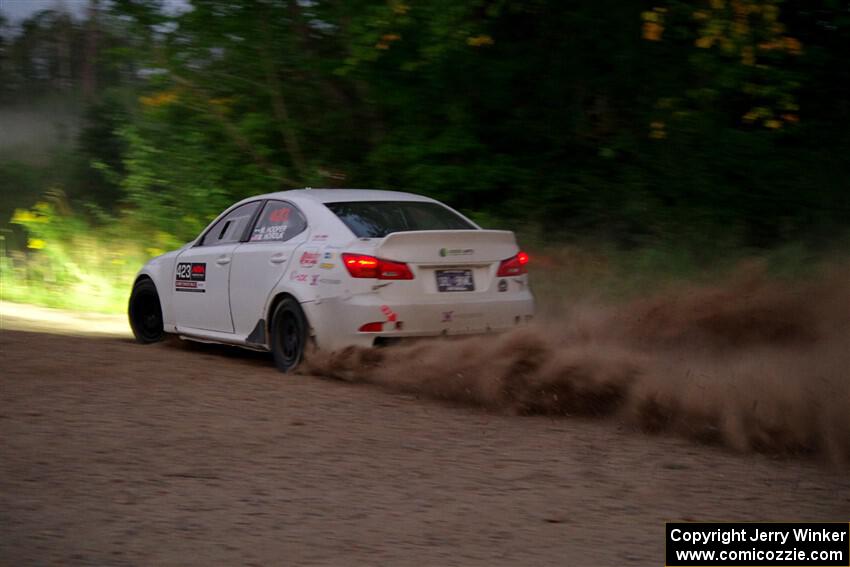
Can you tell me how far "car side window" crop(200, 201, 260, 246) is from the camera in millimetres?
10273

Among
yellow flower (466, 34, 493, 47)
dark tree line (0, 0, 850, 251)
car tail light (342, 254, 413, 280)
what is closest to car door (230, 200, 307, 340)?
car tail light (342, 254, 413, 280)

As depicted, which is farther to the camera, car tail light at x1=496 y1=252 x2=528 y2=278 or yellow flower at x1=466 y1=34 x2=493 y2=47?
yellow flower at x1=466 y1=34 x2=493 y2=47

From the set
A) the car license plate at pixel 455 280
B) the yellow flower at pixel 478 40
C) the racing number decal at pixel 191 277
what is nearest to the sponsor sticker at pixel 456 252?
the car license plate at pixel 455 280

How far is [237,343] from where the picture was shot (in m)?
9.91

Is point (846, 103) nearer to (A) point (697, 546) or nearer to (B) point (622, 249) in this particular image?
(B) point (622, 249)

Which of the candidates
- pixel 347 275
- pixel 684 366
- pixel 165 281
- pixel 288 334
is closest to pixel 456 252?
pixel 347 275

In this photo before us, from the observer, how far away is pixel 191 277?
10680 mm

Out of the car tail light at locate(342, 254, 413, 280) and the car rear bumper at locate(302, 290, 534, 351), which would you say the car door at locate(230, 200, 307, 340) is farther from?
the car tail light at locate(342, 254, 413, 280)

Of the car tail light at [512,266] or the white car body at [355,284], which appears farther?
the car tail light at [512,266]

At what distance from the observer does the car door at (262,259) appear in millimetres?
9375

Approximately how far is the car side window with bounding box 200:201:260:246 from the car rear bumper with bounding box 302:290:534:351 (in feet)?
5.63

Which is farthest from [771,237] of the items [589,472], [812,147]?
[589,472]

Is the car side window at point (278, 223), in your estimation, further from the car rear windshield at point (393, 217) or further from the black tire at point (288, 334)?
the black tire at point (288, 334)

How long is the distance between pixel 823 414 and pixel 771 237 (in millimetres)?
8784
